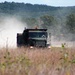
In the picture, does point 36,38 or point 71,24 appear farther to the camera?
point 71,24

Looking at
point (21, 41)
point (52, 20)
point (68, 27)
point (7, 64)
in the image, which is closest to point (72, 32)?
point (68, 27)

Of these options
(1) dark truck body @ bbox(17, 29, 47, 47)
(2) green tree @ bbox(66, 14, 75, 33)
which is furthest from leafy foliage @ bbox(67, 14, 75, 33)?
(1) dark truck body @ bbox(17, 29, 47, 47)

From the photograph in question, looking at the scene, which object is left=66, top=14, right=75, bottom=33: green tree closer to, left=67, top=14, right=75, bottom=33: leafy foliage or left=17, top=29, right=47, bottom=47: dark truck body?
left=67, top=14, right=75, bottom=33: leafy foliage

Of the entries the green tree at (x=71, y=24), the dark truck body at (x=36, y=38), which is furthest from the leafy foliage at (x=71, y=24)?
the dark truck body at (x=36, y=38)

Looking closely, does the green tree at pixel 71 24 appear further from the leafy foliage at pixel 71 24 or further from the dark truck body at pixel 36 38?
the dark truck body at pixel 36 38

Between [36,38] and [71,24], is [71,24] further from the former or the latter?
[36,38]

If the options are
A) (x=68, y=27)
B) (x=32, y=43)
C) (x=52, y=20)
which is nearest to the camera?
(x=32, y=43)

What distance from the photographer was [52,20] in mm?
123188

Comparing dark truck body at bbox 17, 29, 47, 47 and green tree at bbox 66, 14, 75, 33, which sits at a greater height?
green tree at bbox 66, 14, 75, 33

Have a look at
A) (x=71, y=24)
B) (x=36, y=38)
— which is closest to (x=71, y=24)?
(x=71, y=24)

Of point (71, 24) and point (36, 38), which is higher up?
point (71, 24)

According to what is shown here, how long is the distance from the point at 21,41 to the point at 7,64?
26701 millimetres

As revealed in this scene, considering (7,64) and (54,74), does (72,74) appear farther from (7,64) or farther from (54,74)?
(7,64)

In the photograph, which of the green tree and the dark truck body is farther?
the green tree
